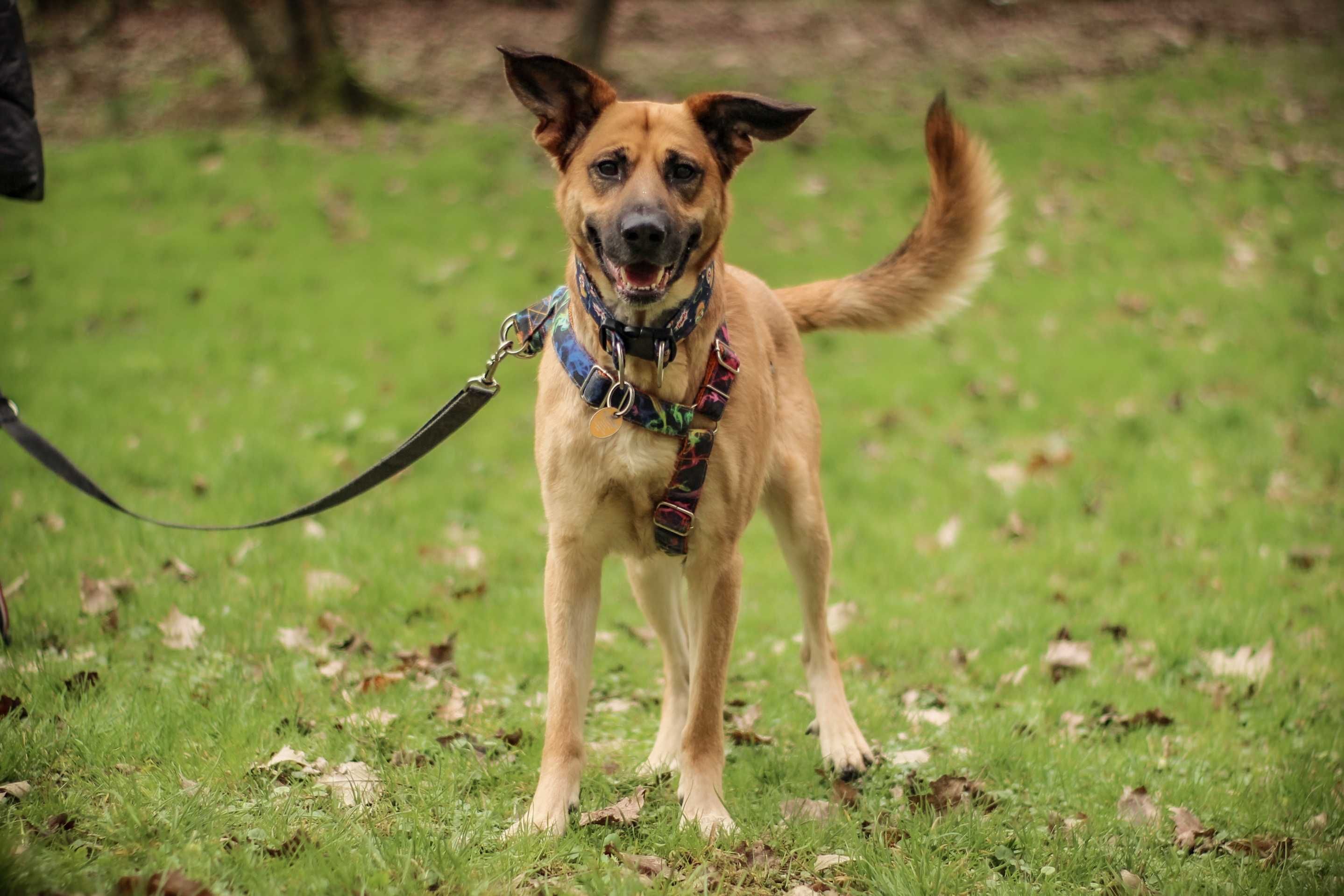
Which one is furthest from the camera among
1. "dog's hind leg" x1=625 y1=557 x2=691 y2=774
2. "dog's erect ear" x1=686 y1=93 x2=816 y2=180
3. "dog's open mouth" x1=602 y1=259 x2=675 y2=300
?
"dog's hind leg" x1=625 y1=557 x2=691 y2=774

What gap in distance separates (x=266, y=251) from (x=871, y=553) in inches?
237

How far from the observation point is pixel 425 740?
11.3ft

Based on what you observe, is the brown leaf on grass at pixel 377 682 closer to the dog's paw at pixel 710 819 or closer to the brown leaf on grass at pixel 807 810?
the dog's paw at pixel 710 819

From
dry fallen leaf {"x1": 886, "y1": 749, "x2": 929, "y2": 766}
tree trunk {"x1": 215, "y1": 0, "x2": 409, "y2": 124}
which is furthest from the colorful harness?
tree trunk {"x1": 215, "y1": 0, "x2": 409, "y2": 124}

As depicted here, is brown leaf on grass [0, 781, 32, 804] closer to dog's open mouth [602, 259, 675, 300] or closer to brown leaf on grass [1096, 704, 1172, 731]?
dog's open mouth [602, 259, 675, 300]

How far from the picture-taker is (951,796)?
3307mm

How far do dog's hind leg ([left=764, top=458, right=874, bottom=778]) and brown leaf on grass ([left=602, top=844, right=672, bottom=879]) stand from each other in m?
0.96

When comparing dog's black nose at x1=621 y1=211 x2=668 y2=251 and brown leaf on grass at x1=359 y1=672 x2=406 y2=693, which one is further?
brown leaf on grass at x1=359 y1=672 x2=406 y2=693

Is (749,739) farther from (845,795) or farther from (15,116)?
(15,116)

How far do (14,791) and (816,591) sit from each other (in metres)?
2.44

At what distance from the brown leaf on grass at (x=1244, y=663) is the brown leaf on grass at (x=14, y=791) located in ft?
14.0

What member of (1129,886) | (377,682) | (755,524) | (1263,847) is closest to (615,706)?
(377,682)

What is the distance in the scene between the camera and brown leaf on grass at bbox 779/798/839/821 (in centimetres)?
317

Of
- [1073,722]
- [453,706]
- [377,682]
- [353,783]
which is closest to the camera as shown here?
[353,783]
